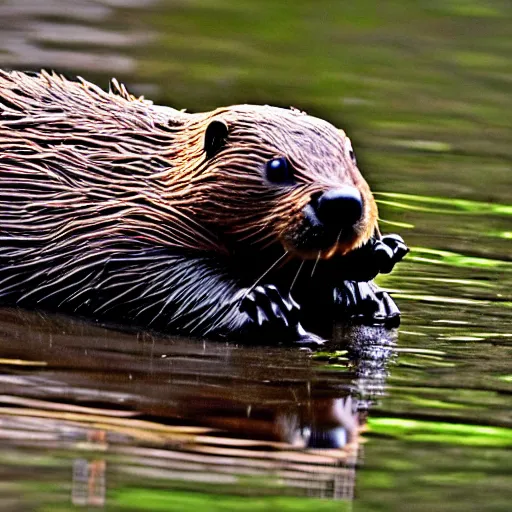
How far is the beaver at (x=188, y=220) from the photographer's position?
8.39 meters

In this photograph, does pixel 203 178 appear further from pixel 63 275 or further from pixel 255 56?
pixel 255 56

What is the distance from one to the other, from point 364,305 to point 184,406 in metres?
2.11

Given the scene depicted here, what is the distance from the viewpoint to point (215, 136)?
28.4ft

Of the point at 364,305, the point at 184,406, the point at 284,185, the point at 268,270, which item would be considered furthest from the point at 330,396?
the point at 364,305

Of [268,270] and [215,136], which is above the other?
[215,136]

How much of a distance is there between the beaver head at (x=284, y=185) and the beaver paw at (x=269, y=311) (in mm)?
237

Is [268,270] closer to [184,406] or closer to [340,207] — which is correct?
[340,207]

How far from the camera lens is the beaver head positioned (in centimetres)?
826

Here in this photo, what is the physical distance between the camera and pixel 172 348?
8312mm

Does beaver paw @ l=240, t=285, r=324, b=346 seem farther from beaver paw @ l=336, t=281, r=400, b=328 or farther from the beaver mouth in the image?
beaver paw @ l=336, t=281, r=400, b=328

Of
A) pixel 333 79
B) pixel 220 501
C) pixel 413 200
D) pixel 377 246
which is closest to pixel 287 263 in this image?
pixel 377 246

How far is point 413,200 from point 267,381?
4623 mm

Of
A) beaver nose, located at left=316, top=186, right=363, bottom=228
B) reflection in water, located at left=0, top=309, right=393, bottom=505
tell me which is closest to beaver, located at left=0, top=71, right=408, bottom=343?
beaver nose, located at left=316, top=186, right=363, bottom=228

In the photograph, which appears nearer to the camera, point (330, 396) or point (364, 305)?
point (330, 396)
